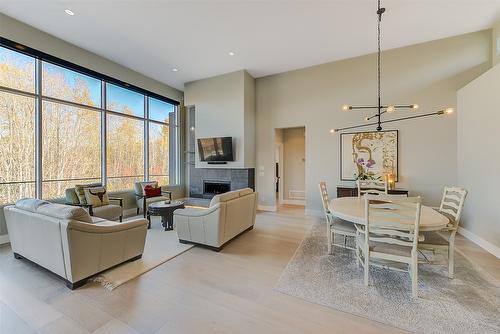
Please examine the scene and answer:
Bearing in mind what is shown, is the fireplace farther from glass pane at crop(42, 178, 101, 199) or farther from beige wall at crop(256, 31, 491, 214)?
glass pane at crop(42, 178, 101, 199)

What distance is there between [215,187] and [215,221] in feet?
11.4

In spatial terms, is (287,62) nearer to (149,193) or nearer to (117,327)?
(149,193)

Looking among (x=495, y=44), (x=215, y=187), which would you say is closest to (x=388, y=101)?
(x=495, y=44)

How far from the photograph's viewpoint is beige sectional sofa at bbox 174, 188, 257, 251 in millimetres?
3146

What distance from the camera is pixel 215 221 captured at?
→ 3.12m

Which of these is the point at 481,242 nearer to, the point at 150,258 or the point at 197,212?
the point at 197,212

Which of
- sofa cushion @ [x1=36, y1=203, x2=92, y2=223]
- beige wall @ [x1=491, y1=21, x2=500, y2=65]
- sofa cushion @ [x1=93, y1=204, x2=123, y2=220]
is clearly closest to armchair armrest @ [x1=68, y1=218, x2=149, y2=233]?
sofa cushion @ [x1=36, y1=203, x2=92, y2=223]

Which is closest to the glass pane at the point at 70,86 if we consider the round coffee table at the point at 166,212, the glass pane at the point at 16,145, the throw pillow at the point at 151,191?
the glass pane at the point at 16,145

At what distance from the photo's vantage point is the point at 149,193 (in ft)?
17.6

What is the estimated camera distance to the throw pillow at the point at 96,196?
4117 mm

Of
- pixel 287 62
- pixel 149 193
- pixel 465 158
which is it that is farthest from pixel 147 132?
pixel 465 158

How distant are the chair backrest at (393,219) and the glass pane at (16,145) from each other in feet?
18.9

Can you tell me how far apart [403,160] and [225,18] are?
4.88m

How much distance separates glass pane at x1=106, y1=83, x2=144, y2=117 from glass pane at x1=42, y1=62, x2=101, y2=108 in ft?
0.86
